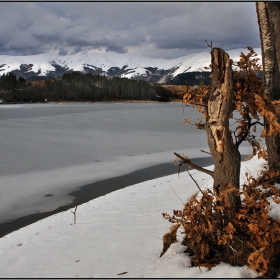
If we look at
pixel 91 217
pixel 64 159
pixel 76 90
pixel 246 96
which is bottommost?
pixel 91 217

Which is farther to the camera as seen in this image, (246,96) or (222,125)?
(246,96)

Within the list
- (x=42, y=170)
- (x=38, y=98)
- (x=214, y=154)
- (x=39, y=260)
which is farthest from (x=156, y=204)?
(x=38, y=98)

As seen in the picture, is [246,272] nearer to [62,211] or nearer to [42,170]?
[62,211]

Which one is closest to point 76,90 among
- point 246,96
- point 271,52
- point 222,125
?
point 271,52

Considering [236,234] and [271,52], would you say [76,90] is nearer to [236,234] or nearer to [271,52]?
[271,52]

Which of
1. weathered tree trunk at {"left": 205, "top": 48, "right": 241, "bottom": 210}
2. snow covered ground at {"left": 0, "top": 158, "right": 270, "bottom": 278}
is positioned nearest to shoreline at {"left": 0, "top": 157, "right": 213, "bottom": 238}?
snow covered ground at {"left": 0, "top": 158, "right": 270, "bottom": 278}

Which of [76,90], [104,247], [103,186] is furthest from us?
[76,90]

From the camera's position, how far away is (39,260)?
514 cm

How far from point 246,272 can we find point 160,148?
14.3 meters

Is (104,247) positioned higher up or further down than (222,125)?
further down

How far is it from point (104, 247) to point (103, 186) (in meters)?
5.15

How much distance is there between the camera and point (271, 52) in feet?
19.5

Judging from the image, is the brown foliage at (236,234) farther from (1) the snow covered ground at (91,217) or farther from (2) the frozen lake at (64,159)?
(2) the frozen lake at (64,159)

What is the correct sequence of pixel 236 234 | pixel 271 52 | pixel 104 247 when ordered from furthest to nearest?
pixel 271 52 < pixel 104 247 < pixel 236 234
